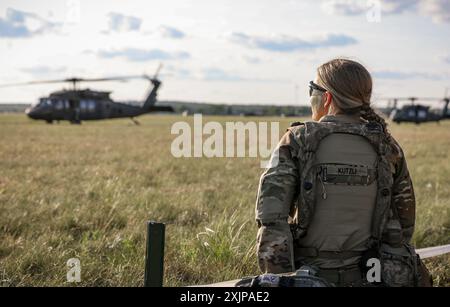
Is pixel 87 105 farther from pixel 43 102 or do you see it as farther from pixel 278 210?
pixel 278 210

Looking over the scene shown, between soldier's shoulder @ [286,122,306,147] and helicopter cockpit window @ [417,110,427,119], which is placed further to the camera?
helicopter cockpit window @ [417,110,427,119]

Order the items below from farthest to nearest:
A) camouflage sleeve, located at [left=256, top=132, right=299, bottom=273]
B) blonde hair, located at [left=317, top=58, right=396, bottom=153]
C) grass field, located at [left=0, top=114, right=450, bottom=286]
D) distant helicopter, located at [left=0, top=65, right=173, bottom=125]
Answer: distant helicopter, located at [left=0, top=65, right=173, bottom=125], grass field, located at [left=0, top=114, right=450, bottom=286], blonde hair, located at [left=317, top=58, right=396, bottom=153], camouflage sleeve, located at [left=256, top=132, right=299, bottom=273]

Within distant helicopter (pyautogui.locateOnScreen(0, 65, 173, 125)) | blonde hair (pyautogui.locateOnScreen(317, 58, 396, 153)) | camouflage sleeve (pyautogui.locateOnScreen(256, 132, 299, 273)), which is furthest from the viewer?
distant helicopter (pyautogui.locateOnScreen(0, 65, 173, 125))

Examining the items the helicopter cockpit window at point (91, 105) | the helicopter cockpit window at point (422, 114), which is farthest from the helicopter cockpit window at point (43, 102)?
the helicopter cockpit window at point (422, 114)

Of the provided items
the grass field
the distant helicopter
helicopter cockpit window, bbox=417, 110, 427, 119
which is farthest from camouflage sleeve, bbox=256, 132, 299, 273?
helicopter cockpit window, bbox=417, 110, 427, 119

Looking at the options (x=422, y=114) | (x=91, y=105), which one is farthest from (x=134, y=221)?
(x=422, y=114)

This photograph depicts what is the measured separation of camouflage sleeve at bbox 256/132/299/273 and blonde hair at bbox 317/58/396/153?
328mm

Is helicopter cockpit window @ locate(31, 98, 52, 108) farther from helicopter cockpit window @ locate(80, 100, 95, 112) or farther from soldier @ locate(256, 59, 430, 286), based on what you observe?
soldier @ locate(256, 59, 430, 286)

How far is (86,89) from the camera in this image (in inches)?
1412

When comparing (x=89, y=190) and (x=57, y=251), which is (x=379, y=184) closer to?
(x=57, y=251)

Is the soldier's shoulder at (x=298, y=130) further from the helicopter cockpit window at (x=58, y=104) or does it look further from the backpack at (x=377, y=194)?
the helicopter cockpit window at (x=58, y=104)

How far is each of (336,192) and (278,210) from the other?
30cm

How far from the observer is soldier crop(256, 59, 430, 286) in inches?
99.5
